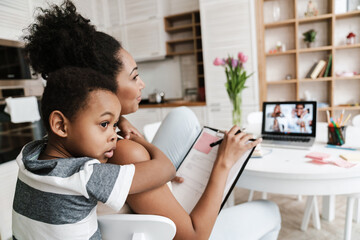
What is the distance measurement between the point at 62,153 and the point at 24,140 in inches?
80.2

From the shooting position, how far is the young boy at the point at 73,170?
1.77ft

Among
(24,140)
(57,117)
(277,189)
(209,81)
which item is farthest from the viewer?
(209,81)

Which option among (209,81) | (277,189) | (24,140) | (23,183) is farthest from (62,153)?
(209,81)

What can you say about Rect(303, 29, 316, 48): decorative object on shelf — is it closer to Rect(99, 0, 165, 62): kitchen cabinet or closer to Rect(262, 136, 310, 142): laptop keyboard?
Rect(99, 0, 165, 62): kitchen cabinet

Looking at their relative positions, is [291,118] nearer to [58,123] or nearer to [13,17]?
[58,123]

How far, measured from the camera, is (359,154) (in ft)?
3.82

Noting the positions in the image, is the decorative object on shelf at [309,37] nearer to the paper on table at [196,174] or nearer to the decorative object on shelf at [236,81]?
the decorative object on shelf at [236,81]

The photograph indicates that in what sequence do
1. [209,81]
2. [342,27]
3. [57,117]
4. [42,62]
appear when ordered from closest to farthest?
1. [57,117]
2. [42,62]
3. [342,27]
4. [209,81]

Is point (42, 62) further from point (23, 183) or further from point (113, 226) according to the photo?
point (113, 226)

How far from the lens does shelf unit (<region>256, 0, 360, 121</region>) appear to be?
3307 mm

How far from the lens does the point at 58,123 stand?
1.91 ft

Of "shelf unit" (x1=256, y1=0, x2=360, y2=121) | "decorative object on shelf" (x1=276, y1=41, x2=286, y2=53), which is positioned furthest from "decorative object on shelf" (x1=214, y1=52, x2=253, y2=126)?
"decorative object on shelf" (x1=276, y1=41, x2=286, y2=53)

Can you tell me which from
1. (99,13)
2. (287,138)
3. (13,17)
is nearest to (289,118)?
(287,138)

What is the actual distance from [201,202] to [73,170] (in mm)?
385
